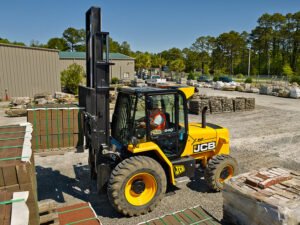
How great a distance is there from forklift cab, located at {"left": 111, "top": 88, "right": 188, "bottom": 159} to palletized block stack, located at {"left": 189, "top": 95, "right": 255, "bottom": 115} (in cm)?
1200

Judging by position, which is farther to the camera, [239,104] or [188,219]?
[239,104]

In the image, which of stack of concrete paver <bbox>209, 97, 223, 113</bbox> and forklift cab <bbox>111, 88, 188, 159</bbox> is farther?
stack of concrete paver <bbox>209, 97, 223, 113</bbox>

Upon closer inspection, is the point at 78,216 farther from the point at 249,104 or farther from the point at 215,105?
the point at 249,104

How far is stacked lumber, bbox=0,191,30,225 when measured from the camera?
2.73 metres

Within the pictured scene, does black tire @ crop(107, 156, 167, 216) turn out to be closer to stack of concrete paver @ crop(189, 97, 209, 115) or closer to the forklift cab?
the forklift cab

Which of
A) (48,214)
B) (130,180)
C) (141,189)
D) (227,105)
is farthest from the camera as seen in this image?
(227,105)

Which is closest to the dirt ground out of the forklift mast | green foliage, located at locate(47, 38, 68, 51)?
the forklift mast

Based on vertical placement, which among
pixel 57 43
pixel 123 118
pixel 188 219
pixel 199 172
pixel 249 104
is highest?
pixel 57 43

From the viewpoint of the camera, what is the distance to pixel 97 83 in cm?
565

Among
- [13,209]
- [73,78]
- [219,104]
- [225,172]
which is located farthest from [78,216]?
[73,78]

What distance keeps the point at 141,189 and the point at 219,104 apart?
1406 centimetres

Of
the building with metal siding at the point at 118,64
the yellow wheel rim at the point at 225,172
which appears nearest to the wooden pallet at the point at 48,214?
the yellow wheel rim at the point at 225,172

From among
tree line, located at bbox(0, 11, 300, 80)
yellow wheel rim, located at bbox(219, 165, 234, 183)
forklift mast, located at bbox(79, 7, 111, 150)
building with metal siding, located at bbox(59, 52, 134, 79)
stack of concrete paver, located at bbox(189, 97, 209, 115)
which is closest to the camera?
forklift mast, located at bbox(79, 7, 111, 150)

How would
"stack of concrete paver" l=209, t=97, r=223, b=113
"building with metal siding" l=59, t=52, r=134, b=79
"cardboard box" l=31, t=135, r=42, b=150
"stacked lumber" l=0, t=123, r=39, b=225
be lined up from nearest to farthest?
1. "stacked lumber" l=0, t=123, r=39, b=225
2. "cardboard box" l=31, t=135, r=42, b=150
3. "stack of concrete paver" l=209, t=97, r=223, b=113
4. "building with metal siding" l=59, t=52, r=134, b=79
